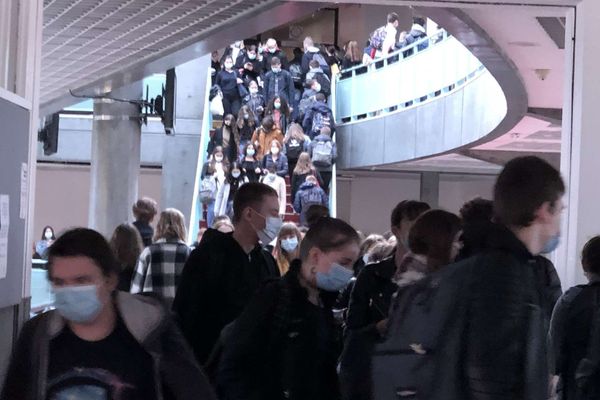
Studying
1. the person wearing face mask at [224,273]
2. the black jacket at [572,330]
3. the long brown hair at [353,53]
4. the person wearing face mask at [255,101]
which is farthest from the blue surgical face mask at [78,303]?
the long brown hair at [353,53]

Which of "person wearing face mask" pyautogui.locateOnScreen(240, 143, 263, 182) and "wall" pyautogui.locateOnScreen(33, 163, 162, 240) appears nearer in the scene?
"person wearing face mask" pyautogui.locateOnScreen(240, 143, 263, 182)

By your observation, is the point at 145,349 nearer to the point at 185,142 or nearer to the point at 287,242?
the point at 287,242

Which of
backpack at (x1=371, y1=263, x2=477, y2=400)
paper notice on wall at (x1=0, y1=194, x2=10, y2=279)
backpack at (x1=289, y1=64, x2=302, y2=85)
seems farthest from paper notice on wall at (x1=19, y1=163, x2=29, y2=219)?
backpack at (x1=289, y1=64, x2=302, y2=85)

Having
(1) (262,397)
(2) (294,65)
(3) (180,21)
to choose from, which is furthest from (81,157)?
(1) (262,397)

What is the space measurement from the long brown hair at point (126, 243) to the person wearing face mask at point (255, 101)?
1432cm

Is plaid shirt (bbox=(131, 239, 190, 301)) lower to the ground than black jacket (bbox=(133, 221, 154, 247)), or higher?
lower

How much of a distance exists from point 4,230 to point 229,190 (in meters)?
16.4

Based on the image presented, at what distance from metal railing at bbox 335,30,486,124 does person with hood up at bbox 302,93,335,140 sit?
4.21ft

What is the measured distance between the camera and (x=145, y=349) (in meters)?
3.34

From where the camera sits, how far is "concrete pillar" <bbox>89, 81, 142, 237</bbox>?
1644 cm

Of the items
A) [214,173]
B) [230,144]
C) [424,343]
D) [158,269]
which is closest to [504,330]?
[424,343]

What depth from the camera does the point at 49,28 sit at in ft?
34.9

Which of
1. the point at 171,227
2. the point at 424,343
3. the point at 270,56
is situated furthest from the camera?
the point at 270,56

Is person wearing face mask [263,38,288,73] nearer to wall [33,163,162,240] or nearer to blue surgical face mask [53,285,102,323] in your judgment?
wall [33,163,162,240]
